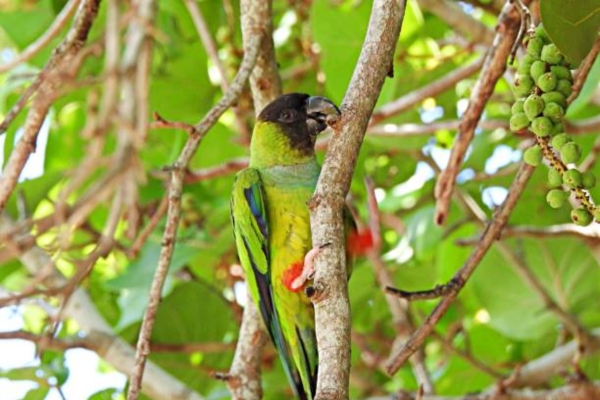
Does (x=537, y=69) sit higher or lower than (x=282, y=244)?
lower

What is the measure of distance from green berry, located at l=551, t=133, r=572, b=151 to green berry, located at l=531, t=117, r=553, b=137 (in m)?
0.02

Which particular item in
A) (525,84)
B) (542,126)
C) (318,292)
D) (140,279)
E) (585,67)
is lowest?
(318,292)

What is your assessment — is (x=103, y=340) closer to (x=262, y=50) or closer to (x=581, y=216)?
(x=262, y=50)

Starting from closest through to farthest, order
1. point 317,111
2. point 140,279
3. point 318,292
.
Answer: point 318,292 → point 317,111 → point 140,279

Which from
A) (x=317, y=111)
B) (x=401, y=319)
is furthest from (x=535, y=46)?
(x=401, y=319)

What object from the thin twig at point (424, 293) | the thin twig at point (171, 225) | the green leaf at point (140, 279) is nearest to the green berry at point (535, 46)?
the thin twig at point (424, 293)

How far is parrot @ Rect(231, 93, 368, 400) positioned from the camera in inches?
108

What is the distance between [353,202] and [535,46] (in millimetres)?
1867

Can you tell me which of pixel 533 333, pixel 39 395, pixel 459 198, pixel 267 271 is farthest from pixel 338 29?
pixel 39 395

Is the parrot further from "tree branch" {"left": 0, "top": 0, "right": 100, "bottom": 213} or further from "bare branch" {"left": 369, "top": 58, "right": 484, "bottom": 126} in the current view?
"tree branch" {"left": 0, "top": 0, "right": 100, "bottom": 213}

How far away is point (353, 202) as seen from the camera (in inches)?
141

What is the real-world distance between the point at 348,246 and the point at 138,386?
1.05m

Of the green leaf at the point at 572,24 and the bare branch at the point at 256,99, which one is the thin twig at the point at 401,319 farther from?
the green leaf at the point at 572,24

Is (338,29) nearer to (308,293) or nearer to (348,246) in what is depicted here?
(348,246)
